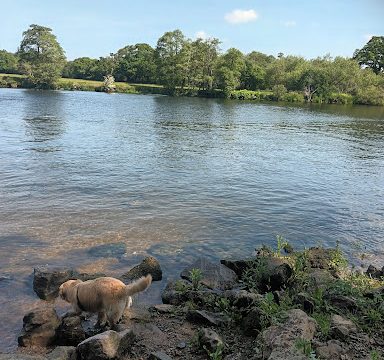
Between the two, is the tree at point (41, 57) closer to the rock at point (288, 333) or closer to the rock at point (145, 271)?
the rock at point (145, 271)

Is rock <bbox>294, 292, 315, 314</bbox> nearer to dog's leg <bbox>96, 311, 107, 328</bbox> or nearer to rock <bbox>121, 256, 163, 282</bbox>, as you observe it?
rock <bbox>121, 256, 163, 282</bbox>

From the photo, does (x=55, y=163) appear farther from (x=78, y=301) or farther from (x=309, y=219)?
(x=78, y=301)

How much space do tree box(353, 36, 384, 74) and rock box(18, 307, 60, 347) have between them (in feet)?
526

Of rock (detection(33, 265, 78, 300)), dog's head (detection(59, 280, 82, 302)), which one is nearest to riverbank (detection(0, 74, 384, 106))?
rock (detection(33, 265, 78, 300))

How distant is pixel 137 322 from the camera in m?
Result: 8.79

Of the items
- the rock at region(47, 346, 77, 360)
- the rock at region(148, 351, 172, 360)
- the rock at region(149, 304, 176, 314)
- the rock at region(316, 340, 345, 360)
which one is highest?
the rock at region(316, 340, 345, 360)

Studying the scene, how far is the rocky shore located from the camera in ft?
22.6

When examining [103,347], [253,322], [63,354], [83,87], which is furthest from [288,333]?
[83,87]

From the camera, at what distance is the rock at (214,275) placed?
11.0 m

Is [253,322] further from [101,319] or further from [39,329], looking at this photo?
[39,329]

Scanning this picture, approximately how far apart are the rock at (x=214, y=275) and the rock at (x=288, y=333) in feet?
12.2

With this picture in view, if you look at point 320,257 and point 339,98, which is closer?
point 320,257

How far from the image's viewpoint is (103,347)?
6.97 metres

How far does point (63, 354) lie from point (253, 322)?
144 inches
